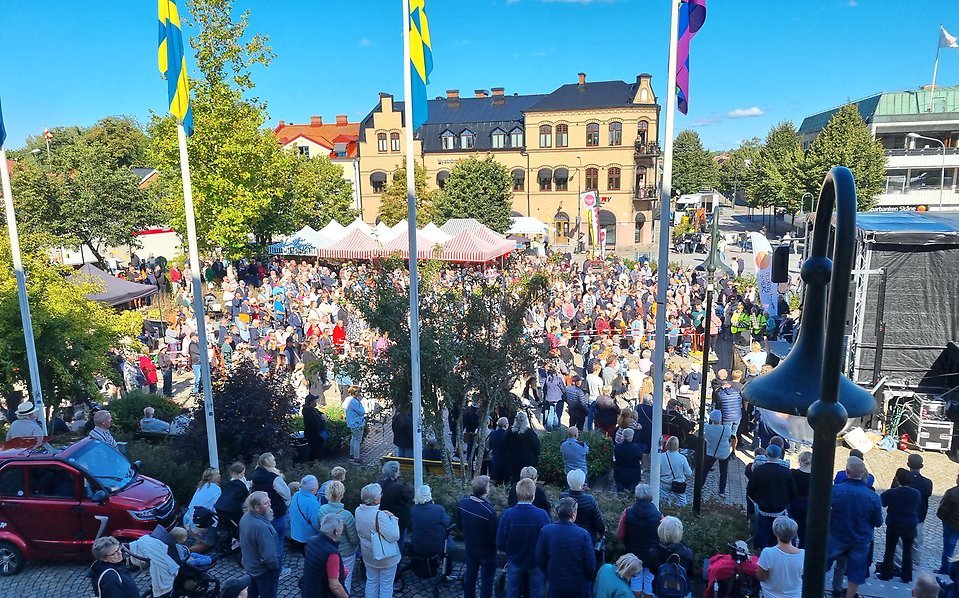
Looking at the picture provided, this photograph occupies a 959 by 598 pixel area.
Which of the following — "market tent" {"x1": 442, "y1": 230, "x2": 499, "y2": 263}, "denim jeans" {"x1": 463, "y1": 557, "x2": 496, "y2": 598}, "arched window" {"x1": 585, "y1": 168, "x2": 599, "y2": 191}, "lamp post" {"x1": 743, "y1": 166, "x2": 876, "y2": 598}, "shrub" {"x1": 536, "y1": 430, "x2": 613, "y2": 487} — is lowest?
"shrub" {"x1": 536, "y1": 430, "x2": 613, "y2": 487}

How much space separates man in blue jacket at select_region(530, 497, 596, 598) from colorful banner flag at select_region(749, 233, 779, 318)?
13.1m

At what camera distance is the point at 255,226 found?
31906 mm

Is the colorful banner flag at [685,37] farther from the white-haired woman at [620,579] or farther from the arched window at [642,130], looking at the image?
the arched window at [642,130]

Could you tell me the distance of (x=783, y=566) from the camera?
514cm

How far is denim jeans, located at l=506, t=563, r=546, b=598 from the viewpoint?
5.88 m

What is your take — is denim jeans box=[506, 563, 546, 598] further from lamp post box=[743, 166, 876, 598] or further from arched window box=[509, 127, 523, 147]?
arched window box=[509, 127, 523, 147]

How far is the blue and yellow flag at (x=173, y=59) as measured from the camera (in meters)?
7.98

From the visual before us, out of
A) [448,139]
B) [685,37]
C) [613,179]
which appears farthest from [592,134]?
[685,37]

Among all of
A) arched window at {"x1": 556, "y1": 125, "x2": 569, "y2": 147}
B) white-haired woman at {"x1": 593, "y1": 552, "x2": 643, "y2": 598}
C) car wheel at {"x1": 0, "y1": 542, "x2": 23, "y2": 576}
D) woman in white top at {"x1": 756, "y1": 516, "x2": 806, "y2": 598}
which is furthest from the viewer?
arched window at {"x1": 556, "y1": 125, "x2": 569, "y2": 147}

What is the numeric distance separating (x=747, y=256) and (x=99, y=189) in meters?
35.1

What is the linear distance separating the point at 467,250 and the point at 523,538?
23.0 metres

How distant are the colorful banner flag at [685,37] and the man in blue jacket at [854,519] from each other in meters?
4.02

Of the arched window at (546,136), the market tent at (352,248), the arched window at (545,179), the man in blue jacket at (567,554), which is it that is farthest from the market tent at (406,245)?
the arched window at (546,136)

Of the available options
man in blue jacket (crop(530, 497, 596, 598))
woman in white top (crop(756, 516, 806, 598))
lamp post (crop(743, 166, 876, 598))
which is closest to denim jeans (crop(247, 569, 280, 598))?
man in blue jacket (crop(530, 497, 596, 598))
